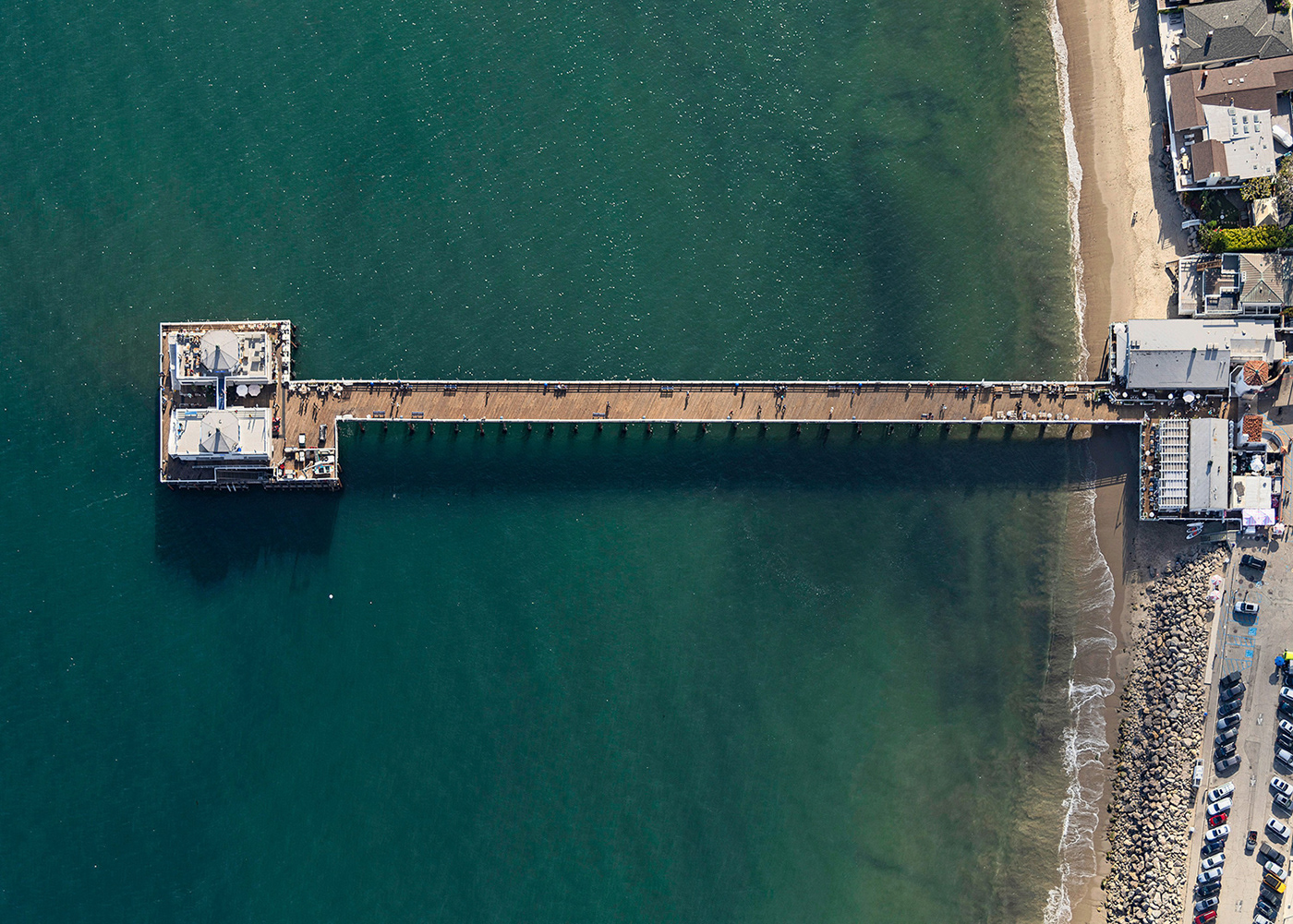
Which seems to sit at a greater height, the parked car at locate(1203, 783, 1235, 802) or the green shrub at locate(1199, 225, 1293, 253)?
the green shrub at locate(1199, 225, 1293, 253)

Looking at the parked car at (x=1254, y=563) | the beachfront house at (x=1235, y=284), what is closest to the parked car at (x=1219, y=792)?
the parked car at (x=1254, y=563)

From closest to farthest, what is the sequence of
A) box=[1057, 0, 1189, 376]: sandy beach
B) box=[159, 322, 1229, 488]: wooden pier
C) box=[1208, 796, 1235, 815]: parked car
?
1. box=[1208, 796, 1235, 815]: parked car
2. box=[159, 322, 1229, 488]: wooden pier
3. box=[1057, 0, 1189, 376]: sandy beach

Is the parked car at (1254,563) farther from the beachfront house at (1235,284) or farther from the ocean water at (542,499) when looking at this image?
the beachfront house at (1235,284)

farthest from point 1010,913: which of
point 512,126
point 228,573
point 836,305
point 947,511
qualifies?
point 512,126

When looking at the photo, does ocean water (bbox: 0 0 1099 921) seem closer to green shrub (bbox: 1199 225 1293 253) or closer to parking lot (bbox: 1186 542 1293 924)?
parking lot (bbox: 1186 542 1293 924)

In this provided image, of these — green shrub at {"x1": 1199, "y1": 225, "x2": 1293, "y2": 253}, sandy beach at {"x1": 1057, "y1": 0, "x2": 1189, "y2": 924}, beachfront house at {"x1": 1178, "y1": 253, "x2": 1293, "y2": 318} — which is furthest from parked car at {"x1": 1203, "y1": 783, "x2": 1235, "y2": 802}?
green shrub at {"x1": 1199, "y1": 225, "x2": 1293, "y2": 253}

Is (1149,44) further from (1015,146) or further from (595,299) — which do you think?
(595,299)

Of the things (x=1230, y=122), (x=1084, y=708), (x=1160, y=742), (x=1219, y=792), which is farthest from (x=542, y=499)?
(x=1230, y=122)
